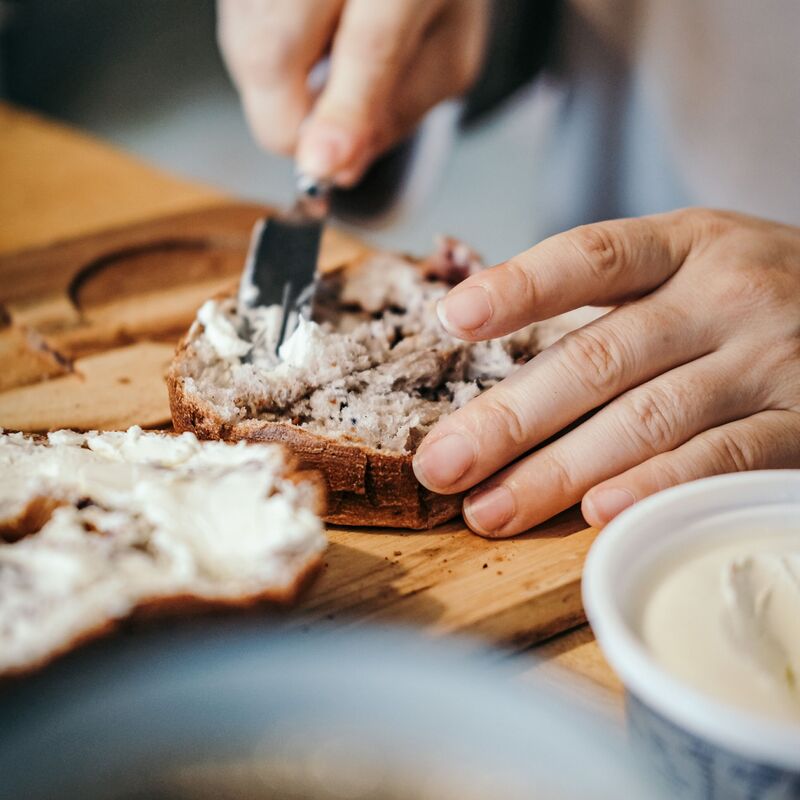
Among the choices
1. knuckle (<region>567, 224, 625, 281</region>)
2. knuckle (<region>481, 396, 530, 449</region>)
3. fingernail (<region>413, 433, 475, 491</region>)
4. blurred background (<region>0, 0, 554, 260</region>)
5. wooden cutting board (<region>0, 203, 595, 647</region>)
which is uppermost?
knuckle (<region>567, 224, 625, 281</region>)

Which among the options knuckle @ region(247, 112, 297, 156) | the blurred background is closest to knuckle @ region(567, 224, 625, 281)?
knuckle @ region(247, 112, 297, 156)

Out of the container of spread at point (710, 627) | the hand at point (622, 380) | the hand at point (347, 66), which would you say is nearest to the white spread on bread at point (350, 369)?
the hand at point (622, 380)

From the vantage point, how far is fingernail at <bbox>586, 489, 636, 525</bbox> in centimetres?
152

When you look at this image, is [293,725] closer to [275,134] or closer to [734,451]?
[734,451]

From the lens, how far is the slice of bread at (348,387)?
Result: 1.59 meters

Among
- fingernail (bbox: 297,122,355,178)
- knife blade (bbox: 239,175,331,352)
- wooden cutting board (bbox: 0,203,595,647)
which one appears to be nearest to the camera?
wooden cutting board (bbox: 0,203,595,647)

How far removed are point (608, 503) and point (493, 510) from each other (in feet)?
0.62

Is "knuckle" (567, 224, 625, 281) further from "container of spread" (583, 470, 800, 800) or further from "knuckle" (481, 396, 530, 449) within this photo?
"container of spread" (583, 470, 800, 800)

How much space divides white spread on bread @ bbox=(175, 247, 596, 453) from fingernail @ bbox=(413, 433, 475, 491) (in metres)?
0.09

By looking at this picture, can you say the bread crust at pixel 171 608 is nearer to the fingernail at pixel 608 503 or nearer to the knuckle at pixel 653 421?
the fingernail at pixel 608 503

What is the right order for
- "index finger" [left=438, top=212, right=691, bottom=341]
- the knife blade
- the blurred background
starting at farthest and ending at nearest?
the blurred background < the knife blade < "index finger" [left=438, top=212, right=691, bottom=341]

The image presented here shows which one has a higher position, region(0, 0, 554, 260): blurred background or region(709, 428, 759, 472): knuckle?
region(709, 428, 759, 472): knuckle

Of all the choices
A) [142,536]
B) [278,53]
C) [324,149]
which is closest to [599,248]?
[142,536]

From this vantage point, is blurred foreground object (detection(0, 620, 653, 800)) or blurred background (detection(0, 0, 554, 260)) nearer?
blurred foreground object (detection(0, 620, 653, 800))
